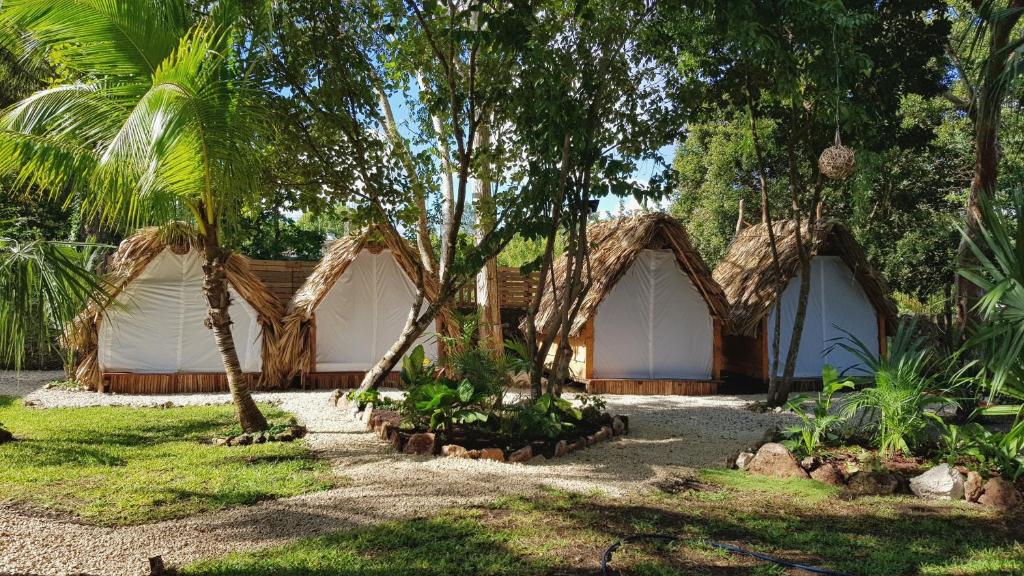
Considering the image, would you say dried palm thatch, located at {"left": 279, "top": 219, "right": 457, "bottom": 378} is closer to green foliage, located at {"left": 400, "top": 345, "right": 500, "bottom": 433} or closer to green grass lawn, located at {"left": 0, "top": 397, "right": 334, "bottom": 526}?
green grass lawn, located at {"left": 0, "top": 397, "right": 334, "bottom": 526}

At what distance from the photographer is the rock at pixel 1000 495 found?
4488 millimetres

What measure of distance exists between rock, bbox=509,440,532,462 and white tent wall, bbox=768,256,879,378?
22.1 feet

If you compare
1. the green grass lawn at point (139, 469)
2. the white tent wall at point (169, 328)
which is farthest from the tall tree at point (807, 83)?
the white tent wall at point (169, 328)

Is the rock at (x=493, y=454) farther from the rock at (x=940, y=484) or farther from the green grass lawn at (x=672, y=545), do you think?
the rock at (x=940, y=484)

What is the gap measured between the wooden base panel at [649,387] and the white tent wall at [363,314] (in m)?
2.75

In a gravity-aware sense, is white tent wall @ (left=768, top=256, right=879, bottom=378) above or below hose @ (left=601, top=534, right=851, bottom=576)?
above

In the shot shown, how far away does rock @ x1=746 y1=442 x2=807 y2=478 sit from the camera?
208 inches

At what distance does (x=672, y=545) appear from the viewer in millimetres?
3783

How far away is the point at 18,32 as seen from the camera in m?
5.62

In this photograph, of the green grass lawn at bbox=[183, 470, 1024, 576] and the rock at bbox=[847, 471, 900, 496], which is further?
the rock at bbox=[847, 471, 900, 496]

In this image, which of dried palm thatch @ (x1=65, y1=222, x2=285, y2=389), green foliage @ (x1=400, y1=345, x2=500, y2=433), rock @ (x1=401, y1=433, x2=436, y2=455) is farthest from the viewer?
dried palm thatch @ (x1=65, y1=222, x2=285, y2=389)

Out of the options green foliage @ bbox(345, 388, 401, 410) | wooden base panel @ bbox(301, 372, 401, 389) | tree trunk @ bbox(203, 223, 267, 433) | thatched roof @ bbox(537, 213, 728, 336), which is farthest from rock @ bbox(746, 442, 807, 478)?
wooden base panel @ bbox(301, 372, 401, 389)

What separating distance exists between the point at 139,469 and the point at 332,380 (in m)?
5.75

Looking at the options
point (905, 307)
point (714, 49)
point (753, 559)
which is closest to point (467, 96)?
point (714, 49)
